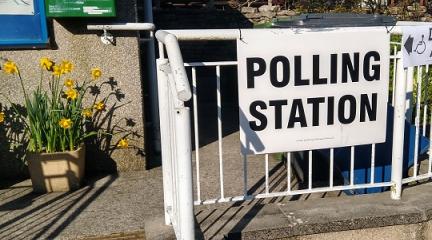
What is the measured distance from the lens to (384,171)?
3670 mm

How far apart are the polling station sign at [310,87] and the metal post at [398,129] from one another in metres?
0.08

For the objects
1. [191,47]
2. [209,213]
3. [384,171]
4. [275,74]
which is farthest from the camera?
[191,47]

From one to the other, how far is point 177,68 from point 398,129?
171cm

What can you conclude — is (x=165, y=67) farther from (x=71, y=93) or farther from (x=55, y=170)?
Result: (x=55, y=170)

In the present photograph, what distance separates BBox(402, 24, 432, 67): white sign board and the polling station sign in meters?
0.15

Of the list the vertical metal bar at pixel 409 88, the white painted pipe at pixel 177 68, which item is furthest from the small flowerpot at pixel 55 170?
the vertical metal bar at pixel 409 88

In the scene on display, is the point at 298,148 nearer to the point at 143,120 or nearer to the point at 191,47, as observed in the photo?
the point at 143,120

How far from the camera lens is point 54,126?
4219mm

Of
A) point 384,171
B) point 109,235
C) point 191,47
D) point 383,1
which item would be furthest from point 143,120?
point 383,1

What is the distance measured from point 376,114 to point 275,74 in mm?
779

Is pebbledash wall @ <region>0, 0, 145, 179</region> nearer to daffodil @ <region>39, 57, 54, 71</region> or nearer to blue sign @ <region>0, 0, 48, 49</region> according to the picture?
blue sign @ <region>0, 0, 48, 49</region>

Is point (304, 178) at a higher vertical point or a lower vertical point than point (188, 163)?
lower

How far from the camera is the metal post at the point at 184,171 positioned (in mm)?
2152

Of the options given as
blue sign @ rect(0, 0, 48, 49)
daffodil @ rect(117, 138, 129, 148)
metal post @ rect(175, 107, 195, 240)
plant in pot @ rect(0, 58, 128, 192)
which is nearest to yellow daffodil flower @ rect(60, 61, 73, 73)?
plant in pot @ rect(0, 58, 128, 192)
